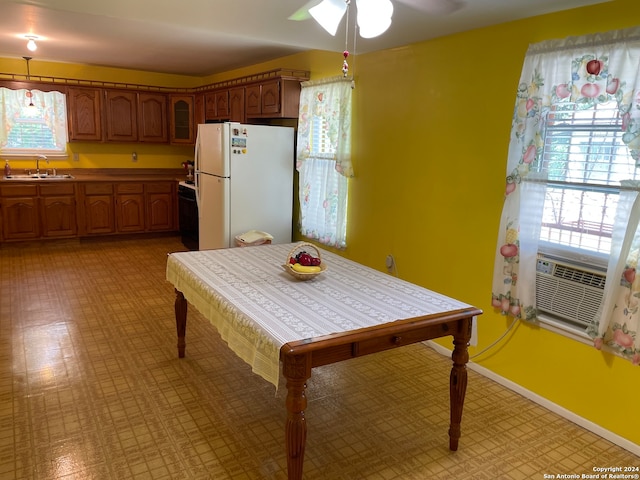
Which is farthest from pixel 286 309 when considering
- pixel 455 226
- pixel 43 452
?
pixel 455 226

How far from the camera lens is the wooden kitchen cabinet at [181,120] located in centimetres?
670

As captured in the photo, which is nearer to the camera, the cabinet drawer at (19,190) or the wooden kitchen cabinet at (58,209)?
the cabinet drawer at (19,190)

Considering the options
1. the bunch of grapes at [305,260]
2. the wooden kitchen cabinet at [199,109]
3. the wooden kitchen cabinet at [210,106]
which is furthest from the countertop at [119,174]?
the bunch of grapes at [305,260]

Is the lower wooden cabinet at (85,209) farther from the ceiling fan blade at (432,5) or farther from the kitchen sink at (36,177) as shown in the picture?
the ceiling fan blade at (432,5)

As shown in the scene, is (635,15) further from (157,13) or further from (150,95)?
(150,95)

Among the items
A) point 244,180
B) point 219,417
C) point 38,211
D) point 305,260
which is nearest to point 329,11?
point 305,260

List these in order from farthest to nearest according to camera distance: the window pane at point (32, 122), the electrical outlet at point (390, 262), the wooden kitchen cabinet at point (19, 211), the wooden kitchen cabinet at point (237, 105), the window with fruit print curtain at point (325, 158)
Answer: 1. the window pane at point (32, 122)
2. the wooden kitchen cabinet at point (19, 211)
3. the wooden kitchen cabinet at point (237, 105)
4. the window with fruit print curtain at point (325, 158)
5. the electrical outlet at point (390, 262)

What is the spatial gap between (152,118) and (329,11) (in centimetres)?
534

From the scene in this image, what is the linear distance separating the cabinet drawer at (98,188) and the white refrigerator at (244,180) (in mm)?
1848

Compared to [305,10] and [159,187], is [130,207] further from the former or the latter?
[305,10]

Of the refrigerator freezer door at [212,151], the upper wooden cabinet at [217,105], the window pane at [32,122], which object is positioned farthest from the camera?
the window pane at [32,122]

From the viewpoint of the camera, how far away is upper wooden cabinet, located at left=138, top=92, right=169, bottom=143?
6.61m

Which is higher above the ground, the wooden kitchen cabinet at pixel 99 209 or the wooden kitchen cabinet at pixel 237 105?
the wooden kitchen cabinet at pixel 237 105

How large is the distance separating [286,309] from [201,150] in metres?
3.46
